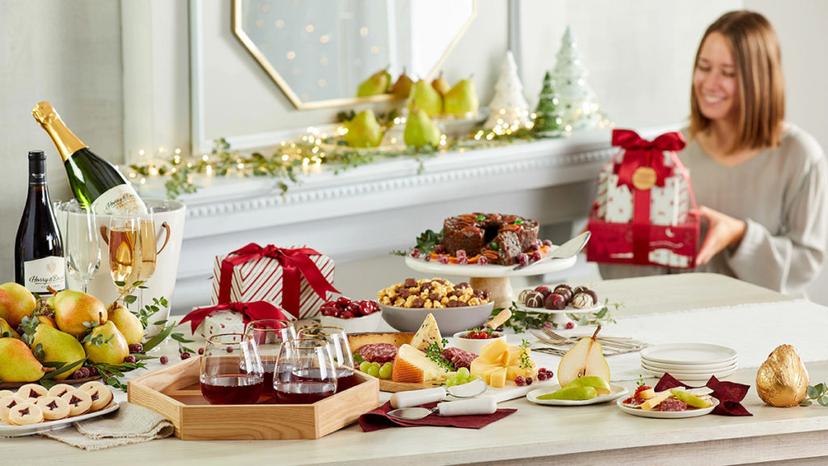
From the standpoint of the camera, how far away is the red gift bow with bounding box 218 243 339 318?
7.77ft

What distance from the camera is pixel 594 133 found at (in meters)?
4.32

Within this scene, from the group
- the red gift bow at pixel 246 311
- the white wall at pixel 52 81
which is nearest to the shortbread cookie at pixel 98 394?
the red gift bow at pixel 246 311

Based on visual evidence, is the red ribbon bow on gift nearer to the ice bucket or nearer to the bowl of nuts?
the bowl of nuts

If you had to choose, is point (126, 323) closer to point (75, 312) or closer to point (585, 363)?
point (75, 312)

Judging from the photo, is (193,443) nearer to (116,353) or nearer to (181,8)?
(116,353)

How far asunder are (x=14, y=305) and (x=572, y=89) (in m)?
2.68

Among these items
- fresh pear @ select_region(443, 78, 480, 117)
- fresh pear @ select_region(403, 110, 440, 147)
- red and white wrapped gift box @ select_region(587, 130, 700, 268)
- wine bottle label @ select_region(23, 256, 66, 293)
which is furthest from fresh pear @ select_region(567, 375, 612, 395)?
fresh pear @ select_region(443, 78, 480, 117)

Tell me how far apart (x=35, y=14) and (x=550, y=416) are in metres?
2.16

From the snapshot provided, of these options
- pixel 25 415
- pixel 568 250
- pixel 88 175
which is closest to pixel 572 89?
pixel 568 250

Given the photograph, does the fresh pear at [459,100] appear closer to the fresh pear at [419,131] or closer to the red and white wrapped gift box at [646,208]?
the fresh pear at [419,131]

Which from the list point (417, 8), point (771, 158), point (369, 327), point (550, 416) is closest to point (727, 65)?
point (771, 158)

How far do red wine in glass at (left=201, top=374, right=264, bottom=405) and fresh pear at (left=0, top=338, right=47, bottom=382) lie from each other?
12.5 inches

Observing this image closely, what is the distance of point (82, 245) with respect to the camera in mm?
2113

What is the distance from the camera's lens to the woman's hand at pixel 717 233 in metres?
3.79
